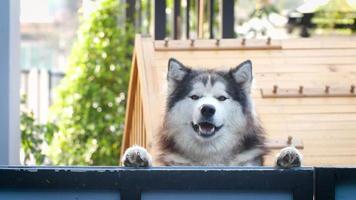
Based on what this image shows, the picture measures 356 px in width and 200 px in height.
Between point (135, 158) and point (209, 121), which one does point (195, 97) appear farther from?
point (135, 158)

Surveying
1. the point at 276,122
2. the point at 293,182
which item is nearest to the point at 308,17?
the point at 276,122

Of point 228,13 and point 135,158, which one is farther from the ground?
point 228,13

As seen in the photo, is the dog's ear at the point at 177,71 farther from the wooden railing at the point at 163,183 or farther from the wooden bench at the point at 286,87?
the wooden railing at the point at 163,183

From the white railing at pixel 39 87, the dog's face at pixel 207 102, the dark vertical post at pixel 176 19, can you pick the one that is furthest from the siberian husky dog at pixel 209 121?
the white railing at pixel 39 87

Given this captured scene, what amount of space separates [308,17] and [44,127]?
662 cm

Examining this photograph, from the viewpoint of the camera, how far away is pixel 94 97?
926cm

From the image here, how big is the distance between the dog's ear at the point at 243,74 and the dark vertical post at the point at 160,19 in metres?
1.90

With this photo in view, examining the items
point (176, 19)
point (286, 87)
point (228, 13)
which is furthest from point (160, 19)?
point (286, 87)

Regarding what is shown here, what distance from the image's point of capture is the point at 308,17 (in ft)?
41.9

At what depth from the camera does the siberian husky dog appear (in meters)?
4.75

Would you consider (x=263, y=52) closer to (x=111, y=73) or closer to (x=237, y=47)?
(x=237, y=47)

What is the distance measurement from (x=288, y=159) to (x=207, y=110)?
5.65 feet

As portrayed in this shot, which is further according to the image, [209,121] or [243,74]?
[243,74]

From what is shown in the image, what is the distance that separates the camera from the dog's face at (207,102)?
15.6 ft
